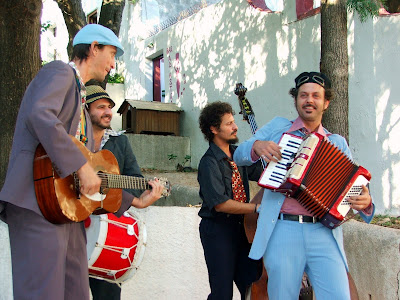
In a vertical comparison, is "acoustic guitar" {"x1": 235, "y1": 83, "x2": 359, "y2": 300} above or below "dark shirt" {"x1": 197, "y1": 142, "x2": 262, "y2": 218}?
below

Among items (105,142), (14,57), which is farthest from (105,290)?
(14,57)

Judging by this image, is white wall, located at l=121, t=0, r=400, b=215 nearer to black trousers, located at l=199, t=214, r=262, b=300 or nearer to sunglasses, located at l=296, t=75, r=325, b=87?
black trousers, located at l=199, t=214, r=262, b=300

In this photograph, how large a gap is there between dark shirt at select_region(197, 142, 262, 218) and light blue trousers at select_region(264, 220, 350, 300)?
60cm

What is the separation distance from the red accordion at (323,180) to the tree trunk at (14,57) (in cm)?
298

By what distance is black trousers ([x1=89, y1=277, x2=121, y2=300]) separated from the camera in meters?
3.40

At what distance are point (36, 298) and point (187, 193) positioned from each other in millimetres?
4884

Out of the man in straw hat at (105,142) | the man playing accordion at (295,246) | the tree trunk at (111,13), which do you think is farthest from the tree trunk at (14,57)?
the tree trunk at (111,13)

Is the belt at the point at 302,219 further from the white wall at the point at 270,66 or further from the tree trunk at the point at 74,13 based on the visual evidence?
the tree trunk at the point at 74,13

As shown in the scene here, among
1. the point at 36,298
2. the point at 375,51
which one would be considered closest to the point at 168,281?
the point at 36,298

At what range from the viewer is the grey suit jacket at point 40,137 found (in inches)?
81.7

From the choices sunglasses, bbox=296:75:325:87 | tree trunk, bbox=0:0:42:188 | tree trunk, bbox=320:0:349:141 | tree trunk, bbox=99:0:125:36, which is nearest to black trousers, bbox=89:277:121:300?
tree trunk, bbox=0:0:42:188

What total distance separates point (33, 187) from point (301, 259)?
1.57 meters

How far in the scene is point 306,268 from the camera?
2.86 metres

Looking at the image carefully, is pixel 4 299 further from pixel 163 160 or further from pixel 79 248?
pixel 163 160
